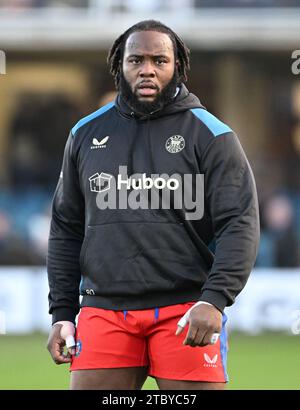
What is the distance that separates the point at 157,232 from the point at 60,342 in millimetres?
718

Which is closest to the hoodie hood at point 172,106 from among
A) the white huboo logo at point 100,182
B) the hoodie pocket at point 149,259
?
the white huboo logo at point 100,182

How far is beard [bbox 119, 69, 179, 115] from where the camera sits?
5.32m

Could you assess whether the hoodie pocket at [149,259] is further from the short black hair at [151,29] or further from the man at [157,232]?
the short black hair at [151,29]

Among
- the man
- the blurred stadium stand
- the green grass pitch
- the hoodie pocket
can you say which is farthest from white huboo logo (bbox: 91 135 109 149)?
the blurred stadium stand

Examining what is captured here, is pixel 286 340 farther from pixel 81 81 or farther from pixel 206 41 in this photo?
pixel 81 81

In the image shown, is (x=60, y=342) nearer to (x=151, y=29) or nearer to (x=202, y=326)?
(x=202, y=326)

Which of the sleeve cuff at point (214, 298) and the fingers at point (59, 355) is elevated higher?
the sleeve cuff at point (214, 298)

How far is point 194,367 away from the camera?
5.11m

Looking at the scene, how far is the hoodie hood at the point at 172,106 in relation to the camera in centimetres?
536

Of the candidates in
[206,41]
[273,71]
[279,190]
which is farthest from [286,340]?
[273,71]

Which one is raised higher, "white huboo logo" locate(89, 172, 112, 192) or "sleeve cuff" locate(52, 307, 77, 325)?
"white huboo logo" locate(89, 172, 112, 192)

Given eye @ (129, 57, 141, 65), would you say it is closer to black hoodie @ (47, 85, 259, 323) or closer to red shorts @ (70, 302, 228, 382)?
black hoodie @ (47, 85, 259, 323)

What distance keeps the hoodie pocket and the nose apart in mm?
686

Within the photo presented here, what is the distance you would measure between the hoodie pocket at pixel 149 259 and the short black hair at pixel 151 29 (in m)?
0.78
